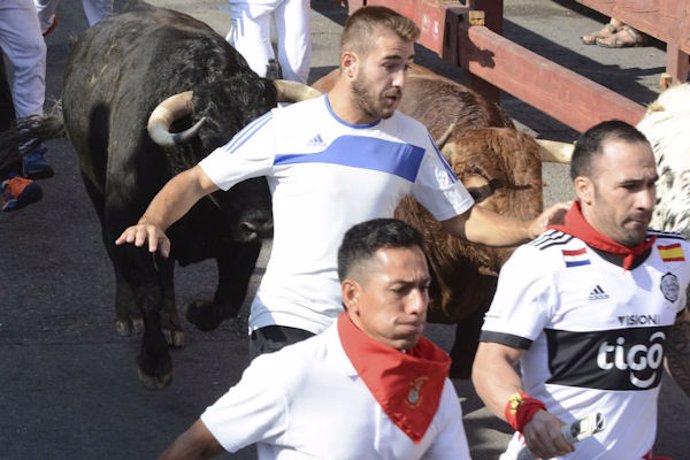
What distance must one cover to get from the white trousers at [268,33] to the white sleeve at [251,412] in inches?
246

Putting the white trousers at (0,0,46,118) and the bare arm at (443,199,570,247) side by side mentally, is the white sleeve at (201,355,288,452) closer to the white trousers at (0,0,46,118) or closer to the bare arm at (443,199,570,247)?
the bare arm at (443,199,570,247)

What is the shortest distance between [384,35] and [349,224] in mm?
637

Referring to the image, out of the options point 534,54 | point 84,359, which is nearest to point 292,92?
point 84,359

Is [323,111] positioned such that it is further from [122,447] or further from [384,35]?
[122,447]

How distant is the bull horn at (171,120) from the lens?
6340 mm

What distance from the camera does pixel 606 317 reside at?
4281 mm

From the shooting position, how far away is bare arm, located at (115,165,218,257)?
4.62m

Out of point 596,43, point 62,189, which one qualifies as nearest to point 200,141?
point 62,189

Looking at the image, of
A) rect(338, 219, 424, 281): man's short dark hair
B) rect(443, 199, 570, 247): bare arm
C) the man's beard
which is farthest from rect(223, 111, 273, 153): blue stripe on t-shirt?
rect(338, 219, 424, 281): man's short dark hair

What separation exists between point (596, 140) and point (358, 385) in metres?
1.18

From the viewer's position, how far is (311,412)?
12.2ft

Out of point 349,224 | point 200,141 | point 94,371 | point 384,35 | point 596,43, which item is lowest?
point 596,43

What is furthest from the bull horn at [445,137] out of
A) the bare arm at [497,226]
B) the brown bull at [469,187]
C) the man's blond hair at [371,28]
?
the man's blond hair at [371,28]

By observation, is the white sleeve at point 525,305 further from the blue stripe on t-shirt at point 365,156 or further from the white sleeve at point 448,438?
the blue stripe on t-shirt at point 365,156
